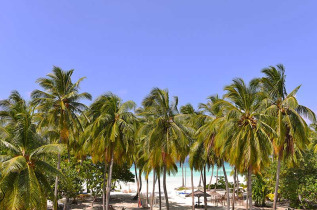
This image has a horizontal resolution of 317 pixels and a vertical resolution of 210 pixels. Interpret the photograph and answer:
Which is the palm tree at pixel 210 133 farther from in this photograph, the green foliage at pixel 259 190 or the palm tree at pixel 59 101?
the palm tree at pixel 59 101

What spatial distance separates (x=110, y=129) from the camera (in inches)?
865

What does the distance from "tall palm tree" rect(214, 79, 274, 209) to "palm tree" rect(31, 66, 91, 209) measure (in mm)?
11946

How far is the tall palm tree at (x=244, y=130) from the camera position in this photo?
16891mm

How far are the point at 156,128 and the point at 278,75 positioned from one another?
378 inches

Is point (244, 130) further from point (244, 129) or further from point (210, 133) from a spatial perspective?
point (210, 133)

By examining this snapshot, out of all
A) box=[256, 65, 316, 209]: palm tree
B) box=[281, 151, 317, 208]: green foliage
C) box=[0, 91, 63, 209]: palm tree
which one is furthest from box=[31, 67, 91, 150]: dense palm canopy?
box=[281, 151, 317, 208]: green foliage

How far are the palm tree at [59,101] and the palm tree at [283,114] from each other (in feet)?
48.5

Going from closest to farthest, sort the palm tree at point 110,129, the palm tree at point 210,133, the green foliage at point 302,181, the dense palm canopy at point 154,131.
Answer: the dense palm canopy at point 154,131 < the palm tree at point 210,133 < the palm tree at point 110,129 < the green foliage at point 302,181

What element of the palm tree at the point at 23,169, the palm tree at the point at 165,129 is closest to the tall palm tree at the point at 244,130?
the palm tree at the point at 165,129

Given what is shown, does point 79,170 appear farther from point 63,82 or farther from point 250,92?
point 250,92

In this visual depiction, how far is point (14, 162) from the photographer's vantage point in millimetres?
12664

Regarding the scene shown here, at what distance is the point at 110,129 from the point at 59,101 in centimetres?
483

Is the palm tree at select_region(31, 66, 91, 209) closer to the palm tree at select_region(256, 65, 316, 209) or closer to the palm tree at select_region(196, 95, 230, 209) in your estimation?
the palm tree at select_region(196, 95, 230, 209)

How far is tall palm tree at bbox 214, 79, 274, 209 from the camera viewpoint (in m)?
16.9
